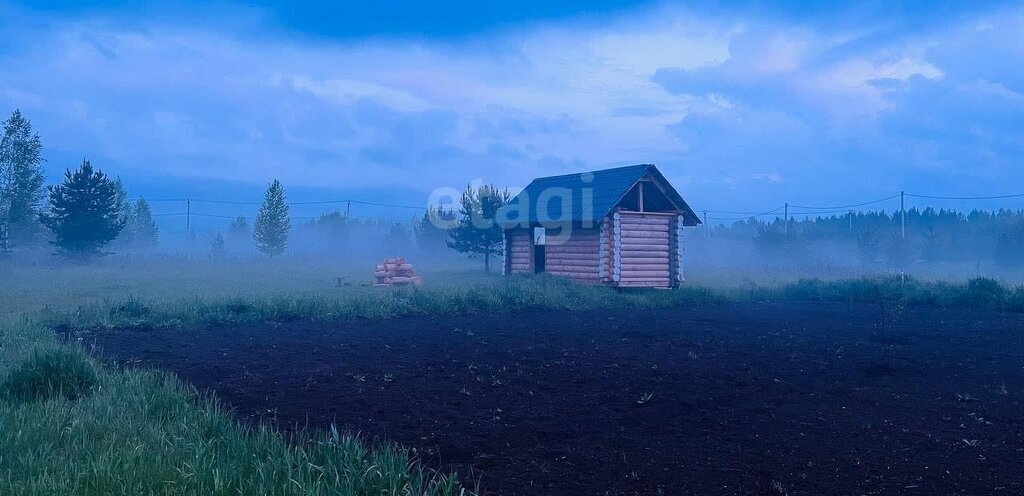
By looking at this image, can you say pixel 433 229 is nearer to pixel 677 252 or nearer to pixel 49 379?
pixel 677 252

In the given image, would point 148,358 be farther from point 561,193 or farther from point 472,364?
point 561,193

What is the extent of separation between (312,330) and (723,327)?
914cm

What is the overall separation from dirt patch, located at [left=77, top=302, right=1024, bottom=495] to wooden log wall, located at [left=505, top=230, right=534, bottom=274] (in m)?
12.4

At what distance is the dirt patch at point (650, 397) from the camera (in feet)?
17.2

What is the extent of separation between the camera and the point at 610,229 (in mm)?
23812

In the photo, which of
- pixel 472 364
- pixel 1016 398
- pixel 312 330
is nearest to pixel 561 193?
pixel 312 330

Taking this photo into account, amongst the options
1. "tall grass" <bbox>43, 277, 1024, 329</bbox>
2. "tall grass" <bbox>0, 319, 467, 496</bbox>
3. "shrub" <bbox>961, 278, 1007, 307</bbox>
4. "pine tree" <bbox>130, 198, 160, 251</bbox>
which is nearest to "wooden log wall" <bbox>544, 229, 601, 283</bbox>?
"tall grass" <bbox>43, 277, 1024, 329</bbox>

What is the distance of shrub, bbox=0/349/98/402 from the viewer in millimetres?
7266

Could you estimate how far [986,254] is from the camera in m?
61.8

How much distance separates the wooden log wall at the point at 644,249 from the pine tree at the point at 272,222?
3575 cm

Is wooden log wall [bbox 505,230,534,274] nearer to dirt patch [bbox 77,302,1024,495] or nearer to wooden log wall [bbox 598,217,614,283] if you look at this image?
wooden log wall [bbox 598,217,614,283]

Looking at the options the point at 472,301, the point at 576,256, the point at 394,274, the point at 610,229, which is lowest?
the point at 472,301

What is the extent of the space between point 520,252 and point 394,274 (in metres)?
5.49

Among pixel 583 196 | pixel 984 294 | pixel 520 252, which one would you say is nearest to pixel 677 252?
pixel 583 196
